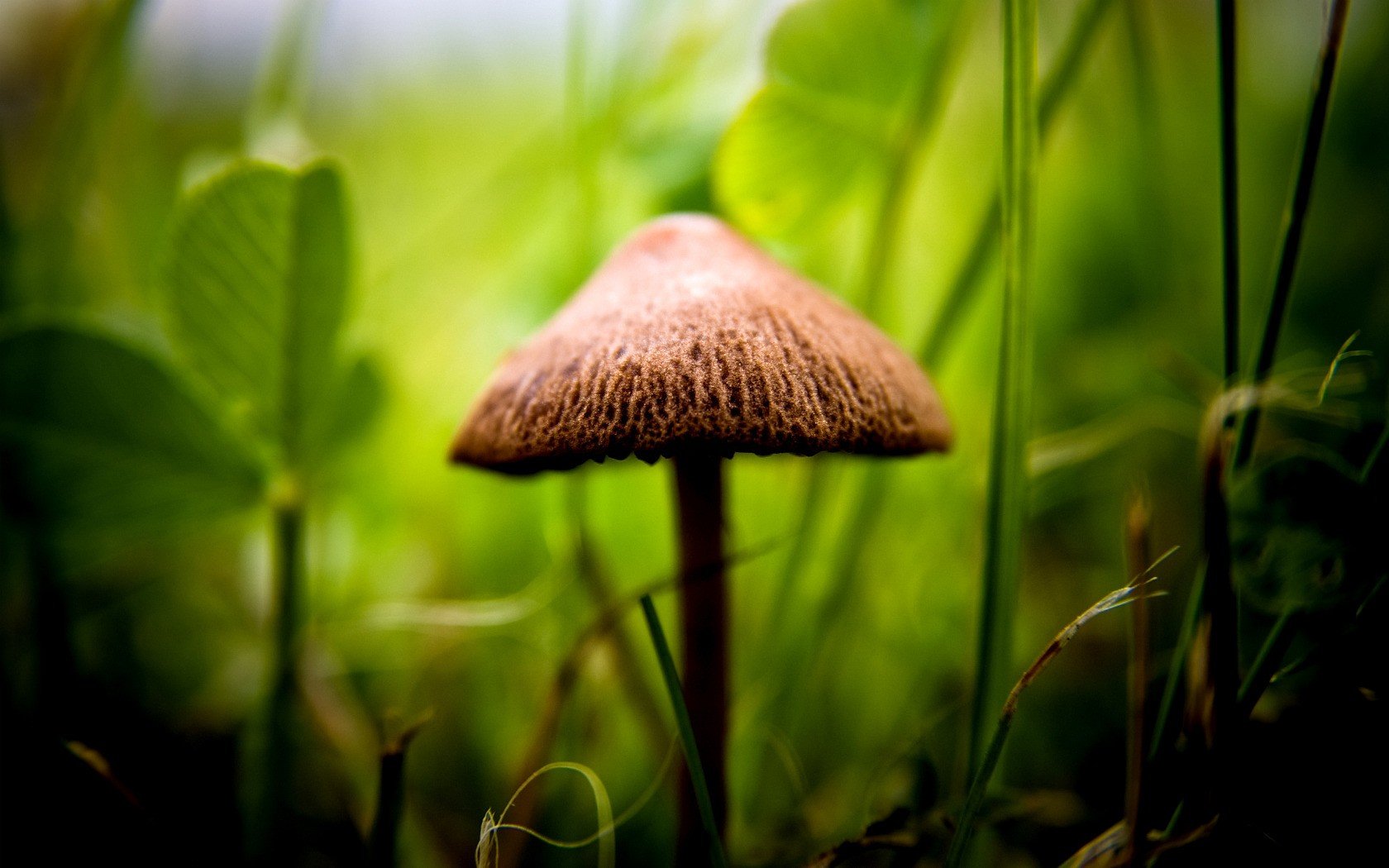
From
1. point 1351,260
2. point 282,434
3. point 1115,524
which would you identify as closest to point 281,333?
point 282,434

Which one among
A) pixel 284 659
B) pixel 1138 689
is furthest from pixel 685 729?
pixel 284 659

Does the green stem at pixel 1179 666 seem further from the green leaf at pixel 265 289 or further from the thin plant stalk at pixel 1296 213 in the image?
the green leaf at pixel 265 289

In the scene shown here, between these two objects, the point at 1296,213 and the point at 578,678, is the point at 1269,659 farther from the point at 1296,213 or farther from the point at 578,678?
the point at 578,678

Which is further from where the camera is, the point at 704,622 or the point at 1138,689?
the point at 704,622

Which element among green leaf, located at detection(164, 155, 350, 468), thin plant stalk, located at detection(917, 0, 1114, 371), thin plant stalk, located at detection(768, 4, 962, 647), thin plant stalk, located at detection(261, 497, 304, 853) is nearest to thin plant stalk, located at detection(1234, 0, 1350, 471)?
thin plant stalk, located at detection(917, 0, 1114, 371)

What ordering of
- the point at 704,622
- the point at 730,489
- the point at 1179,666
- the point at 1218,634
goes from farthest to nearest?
the point at 730,489 → the point at 704,622 → the point at 1179,666 → the point at 1218,634

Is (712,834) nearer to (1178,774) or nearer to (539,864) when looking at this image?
(1178,774)
